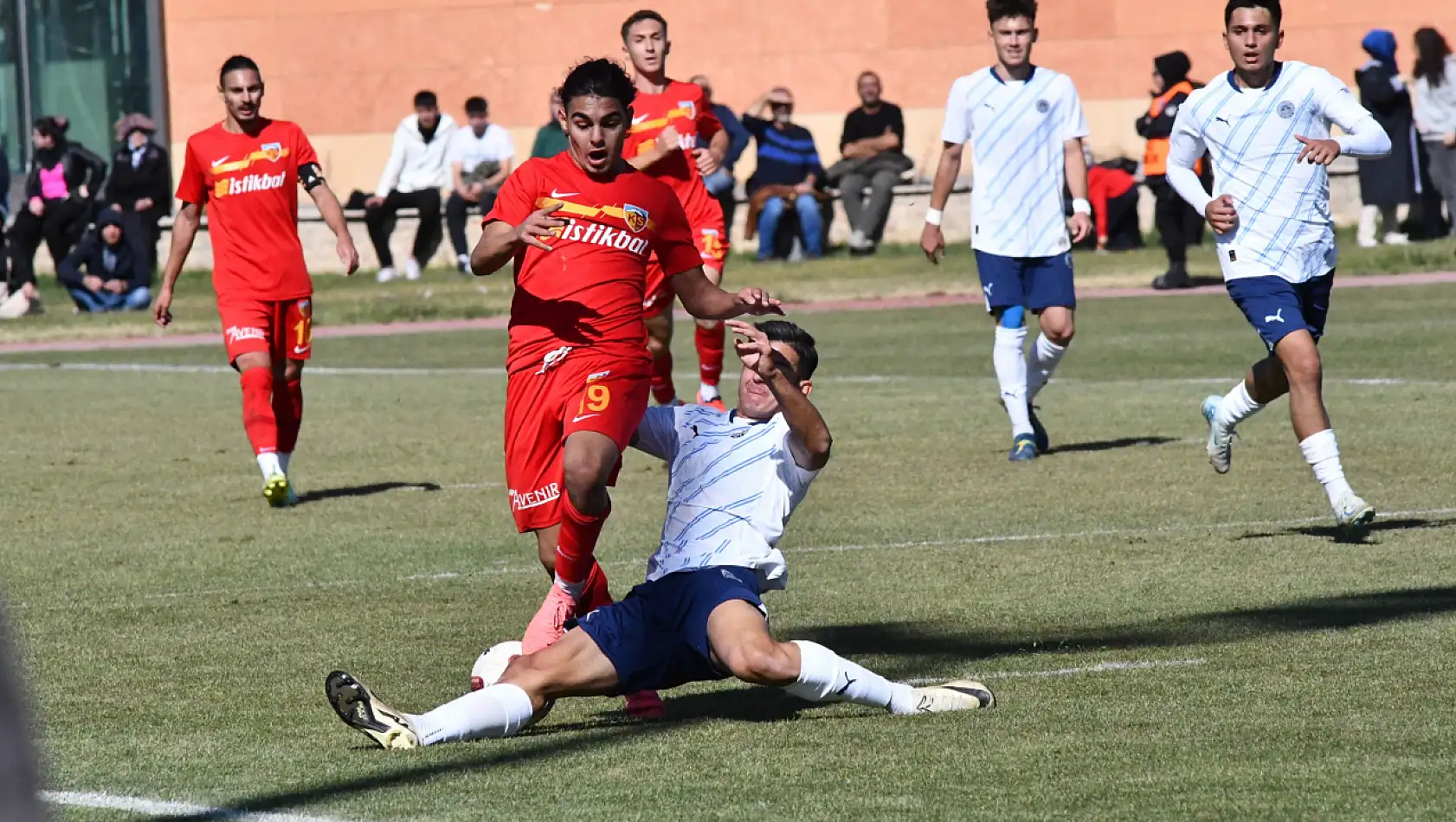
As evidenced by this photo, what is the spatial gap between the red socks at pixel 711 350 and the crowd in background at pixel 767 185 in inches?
421

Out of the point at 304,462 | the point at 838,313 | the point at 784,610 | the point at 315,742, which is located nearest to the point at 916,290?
the point at 838,313

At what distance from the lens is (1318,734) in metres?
5.64

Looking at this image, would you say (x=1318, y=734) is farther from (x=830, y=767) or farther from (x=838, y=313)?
(x=838, y=313)

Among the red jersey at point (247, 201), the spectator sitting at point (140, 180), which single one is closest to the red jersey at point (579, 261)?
the red jersey at point (247, 201)

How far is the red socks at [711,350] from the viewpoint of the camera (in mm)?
13547

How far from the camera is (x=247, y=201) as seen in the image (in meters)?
11.4

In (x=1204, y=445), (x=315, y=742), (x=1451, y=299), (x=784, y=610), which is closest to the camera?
(x=315, y=742)

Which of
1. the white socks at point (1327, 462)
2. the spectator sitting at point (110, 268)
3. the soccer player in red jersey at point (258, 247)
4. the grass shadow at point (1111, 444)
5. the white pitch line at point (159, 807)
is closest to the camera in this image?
the white pitch line at point (159, 807)

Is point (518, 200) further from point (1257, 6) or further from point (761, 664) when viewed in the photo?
point (1257, 6)

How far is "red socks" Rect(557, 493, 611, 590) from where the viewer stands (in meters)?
6.78

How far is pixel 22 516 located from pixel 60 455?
2.67m

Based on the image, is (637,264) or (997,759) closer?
(997,759)

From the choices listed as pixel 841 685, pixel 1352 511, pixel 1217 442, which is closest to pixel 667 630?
pixel 841 685

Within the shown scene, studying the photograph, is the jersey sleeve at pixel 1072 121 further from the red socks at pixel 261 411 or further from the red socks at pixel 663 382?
the red socks at pixel 261 411
